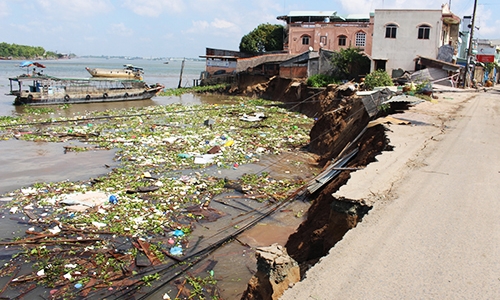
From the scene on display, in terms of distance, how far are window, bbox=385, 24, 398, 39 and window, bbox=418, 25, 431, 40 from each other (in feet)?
4.61

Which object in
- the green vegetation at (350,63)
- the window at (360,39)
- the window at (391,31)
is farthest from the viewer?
the window at (360,39)

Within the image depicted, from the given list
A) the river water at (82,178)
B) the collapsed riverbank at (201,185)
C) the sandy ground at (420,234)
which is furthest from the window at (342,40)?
the sandy ground at (420,234)

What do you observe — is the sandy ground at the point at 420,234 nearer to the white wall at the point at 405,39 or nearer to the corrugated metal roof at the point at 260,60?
the white wall at the point at 405,39

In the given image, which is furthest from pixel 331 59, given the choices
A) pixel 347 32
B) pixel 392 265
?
pixel 392 265

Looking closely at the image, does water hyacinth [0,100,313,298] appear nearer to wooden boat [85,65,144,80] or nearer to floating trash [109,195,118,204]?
floating trash [109,195,118,204]

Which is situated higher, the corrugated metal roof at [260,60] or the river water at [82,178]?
the corrugated metal roof at [260,60]

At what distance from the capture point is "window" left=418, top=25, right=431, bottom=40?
78.2 ft

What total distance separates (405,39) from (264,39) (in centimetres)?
2016

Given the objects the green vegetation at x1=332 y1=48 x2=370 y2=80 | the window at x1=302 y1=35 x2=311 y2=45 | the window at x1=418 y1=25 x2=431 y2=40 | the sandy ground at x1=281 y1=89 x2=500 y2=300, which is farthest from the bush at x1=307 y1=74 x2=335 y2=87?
the sandy ground at x1=281 y1=89 x2=500 y2=300

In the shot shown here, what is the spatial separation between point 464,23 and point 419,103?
27201 millimetres

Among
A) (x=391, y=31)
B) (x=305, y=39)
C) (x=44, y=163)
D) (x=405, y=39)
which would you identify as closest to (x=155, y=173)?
(x=44, y=163)

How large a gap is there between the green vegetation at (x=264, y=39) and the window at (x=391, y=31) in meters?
18.3

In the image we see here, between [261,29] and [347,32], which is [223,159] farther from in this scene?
[261,29]

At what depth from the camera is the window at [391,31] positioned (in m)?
24.5
